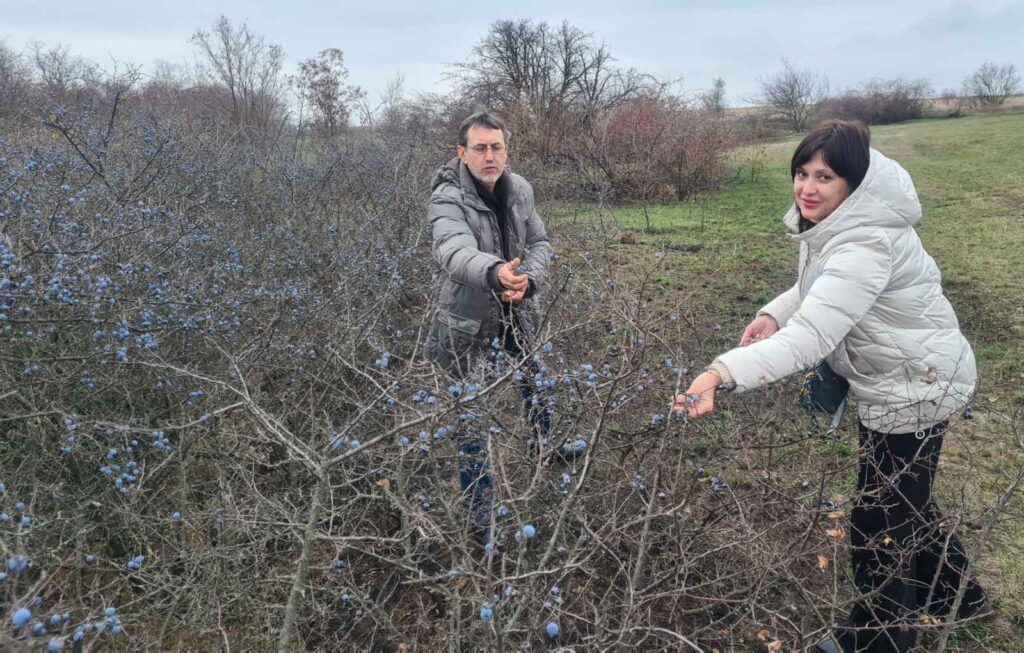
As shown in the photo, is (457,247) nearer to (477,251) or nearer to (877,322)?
(477,251)

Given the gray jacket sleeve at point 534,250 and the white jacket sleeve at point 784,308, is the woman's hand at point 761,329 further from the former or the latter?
the gray jacket sleeve at point 534,250

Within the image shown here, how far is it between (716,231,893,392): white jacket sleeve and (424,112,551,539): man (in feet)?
2.97

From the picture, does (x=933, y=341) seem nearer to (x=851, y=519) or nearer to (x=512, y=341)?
(x=851, y=519)

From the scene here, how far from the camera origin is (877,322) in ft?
6.08

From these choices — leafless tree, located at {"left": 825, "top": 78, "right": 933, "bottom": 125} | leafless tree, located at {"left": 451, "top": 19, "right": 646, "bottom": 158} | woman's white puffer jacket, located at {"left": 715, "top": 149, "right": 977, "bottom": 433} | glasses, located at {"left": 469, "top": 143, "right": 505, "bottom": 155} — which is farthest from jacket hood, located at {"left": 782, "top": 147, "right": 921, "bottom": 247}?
leafless tree, located at {"left": 825, "top": 78, "right": 933, "bottom": 125}

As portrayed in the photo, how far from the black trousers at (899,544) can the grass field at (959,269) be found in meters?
0.17

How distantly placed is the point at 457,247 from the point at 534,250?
1.55ft

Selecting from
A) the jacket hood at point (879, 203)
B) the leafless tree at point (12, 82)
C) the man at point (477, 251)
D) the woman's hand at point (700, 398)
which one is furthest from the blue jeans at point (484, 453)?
the leafless tree at point (12, 82)

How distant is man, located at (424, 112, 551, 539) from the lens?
7.78 feet

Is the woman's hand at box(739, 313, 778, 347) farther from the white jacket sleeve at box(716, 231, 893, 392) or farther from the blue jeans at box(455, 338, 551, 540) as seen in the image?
the blue jeans at box(455, 338, 551, 540)

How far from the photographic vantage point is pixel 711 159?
Answer: 1346 centimetres

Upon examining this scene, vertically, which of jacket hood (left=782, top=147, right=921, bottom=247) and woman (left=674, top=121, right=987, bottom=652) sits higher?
jacket hood (left=782, top=147, right=921, bottom=247)

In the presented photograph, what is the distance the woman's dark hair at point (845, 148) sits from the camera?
5.84ft

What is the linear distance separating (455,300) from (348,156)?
524 centimetres
